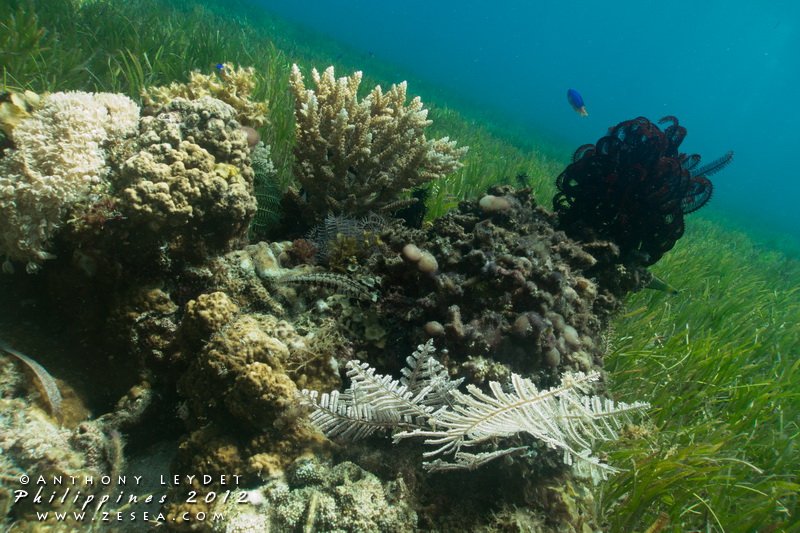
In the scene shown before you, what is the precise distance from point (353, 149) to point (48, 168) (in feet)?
6.79

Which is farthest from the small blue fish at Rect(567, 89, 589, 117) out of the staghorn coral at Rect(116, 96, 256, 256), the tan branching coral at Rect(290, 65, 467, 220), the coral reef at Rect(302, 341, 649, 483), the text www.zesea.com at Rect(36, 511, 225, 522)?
the text www.zesea.com at Rect(36, 511, 225, 522)

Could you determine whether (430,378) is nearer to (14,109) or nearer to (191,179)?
(191,179)

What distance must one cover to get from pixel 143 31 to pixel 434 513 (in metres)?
8.77

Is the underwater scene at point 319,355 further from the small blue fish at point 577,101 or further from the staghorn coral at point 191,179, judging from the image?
the small blue fish at point 577,101

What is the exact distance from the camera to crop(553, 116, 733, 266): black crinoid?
12.9ft

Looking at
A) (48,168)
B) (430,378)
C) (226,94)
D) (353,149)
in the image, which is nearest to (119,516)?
(430,378)

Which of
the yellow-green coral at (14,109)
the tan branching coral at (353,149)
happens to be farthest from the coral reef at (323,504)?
the yellow-green coral at (14,109)

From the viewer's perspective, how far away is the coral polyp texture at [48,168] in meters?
2.36

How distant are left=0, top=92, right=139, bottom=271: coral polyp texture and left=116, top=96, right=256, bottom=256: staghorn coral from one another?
0.72 feet

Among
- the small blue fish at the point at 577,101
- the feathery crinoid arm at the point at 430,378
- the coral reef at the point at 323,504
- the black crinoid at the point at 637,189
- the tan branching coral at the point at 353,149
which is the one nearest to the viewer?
the coral reef at the point at 323,504

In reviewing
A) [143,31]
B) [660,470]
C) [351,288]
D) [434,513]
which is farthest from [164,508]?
[143,31]

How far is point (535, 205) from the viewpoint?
3.87 meters

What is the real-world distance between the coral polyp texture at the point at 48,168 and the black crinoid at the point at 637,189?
3889mm

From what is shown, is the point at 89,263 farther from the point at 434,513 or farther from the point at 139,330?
the point at 434,513
